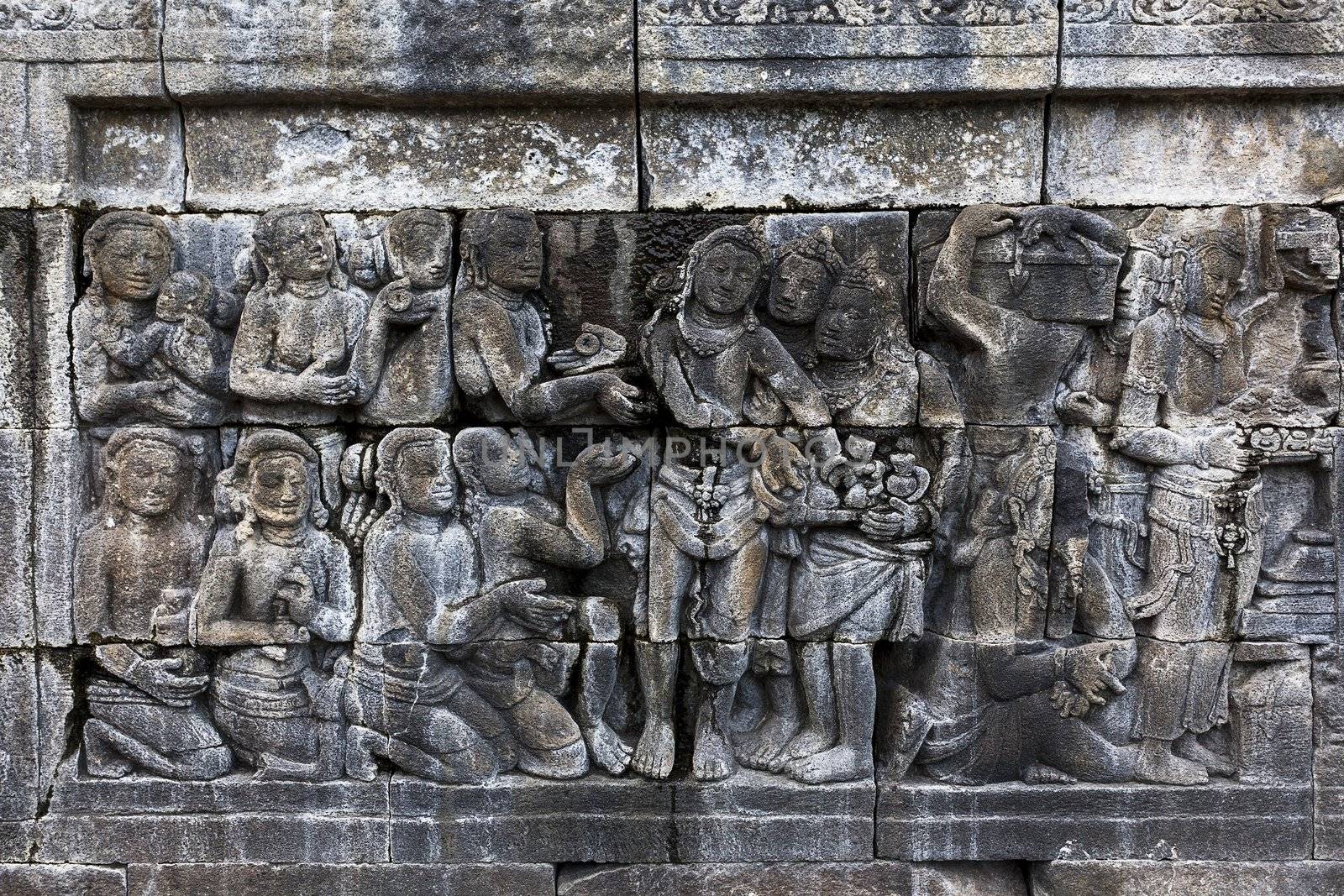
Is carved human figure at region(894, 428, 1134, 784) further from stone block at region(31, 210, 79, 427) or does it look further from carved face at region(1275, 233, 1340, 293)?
stone block at region(31, 210, 79, 427)

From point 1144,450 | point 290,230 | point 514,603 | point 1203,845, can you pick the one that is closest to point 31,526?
point 290,230

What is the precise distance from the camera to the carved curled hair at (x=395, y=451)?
4852mm

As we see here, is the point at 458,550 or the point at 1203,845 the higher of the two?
the point at 458,550

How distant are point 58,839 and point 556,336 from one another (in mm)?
3032

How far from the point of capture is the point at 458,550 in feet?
16.2

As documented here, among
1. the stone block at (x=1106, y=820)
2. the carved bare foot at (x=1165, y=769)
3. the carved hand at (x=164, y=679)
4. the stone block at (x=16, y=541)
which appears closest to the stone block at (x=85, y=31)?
the stone block at (x=16, y=541)

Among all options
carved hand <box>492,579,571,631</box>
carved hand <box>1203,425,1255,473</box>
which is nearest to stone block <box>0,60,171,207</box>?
carved hand <box>492,579,571,631</box>

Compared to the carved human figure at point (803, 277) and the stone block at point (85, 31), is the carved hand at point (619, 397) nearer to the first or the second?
the carved human figure at point (803, 277)

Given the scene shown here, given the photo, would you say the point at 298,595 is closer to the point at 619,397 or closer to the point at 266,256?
the point at 266,256

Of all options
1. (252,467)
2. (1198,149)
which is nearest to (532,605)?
(252,467)

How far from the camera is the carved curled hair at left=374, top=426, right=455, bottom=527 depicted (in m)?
4.85

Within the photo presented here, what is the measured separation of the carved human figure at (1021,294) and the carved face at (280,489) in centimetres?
276

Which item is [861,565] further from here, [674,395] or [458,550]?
[458,550]

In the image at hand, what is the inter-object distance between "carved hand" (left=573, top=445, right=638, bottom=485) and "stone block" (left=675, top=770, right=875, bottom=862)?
1.37 meters
